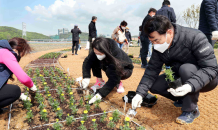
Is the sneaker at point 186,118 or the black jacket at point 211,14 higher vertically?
the black jacket at point 211,14

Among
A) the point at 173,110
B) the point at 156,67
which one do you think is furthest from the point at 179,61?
the point at 173,110

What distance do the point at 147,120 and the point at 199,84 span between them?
0.80 metres

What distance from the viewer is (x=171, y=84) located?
151cm

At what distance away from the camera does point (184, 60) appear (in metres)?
1.77

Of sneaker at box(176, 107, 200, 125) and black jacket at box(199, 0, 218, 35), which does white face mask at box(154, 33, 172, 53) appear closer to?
sneaker at box(176, 107, 200, 125)

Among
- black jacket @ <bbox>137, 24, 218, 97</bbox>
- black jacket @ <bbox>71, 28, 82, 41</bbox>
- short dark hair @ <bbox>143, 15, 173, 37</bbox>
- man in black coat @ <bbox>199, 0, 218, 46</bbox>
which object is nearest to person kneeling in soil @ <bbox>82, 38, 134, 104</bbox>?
black jacket @ <bbox>137, 24, 218, 97</bbox>

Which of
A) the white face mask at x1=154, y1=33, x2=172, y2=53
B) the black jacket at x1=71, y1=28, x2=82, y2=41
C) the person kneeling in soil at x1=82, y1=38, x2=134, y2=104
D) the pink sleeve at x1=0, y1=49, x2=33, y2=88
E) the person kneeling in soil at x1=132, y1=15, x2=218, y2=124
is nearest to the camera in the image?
the person kneeling in soil at x1=132, y1=15, x2=218, y2=124

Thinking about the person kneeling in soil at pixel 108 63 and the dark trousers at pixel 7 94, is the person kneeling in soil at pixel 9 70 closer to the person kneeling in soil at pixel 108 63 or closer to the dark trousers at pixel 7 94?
the dark trousers at pixel 7 94

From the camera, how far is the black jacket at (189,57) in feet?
4.91

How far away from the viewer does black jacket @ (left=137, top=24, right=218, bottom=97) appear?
1497 millimetres

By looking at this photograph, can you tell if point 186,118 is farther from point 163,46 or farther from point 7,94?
point 7,94

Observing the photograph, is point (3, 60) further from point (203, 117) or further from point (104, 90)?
point (203, 117)

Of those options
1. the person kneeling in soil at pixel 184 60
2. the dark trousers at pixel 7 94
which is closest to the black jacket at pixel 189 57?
the person kneeling in soil at pixel 184 60

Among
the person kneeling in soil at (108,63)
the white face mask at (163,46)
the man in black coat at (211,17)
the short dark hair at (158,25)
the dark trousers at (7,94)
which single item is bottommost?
the dark trousers at (7,94)
